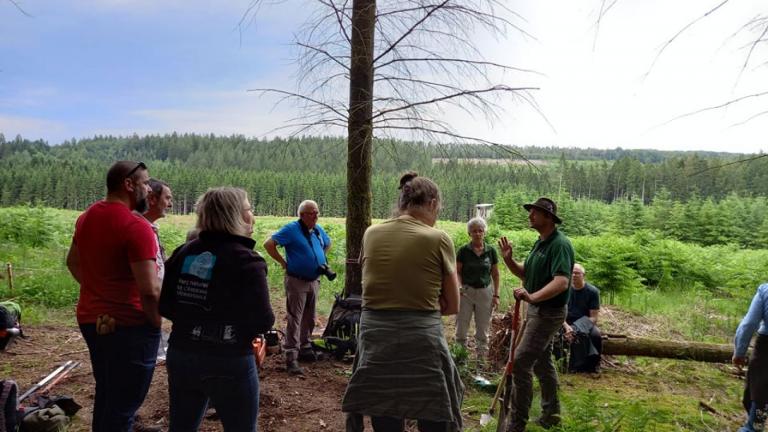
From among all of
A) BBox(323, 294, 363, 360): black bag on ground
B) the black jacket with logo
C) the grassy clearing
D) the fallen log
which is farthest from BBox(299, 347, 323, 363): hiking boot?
the fallen log

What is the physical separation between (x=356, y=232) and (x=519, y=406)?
264 centimetres

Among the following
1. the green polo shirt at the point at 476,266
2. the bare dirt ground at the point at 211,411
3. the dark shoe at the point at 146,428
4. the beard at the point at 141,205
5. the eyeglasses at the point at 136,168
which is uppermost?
the eyeglasses at the point at 136,168

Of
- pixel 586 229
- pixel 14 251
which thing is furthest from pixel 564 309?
pixel 586 229

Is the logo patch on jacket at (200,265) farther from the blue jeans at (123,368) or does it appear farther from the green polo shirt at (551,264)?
the green polo shirt at (551,264)

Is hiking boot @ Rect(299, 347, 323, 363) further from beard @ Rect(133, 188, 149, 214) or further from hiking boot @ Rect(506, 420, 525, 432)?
beard @ Rect(133, 188, 149, 214)

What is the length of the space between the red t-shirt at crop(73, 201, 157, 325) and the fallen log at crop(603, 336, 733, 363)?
20.3 ft

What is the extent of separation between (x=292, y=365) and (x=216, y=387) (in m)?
2.76

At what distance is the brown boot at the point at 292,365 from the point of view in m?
4.85

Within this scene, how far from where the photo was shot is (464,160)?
4898mm

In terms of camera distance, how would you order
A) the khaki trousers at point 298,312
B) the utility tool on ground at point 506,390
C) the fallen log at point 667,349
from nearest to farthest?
the utility tool on ground at point 506,390 → the khaki trousers at point 298,312 → the fallen log at point 667,349

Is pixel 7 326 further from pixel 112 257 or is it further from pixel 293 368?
pixel 112 257

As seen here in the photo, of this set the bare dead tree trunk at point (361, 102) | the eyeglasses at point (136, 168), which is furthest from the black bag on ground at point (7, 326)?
the bare dead tree trunk at point (361, 102)

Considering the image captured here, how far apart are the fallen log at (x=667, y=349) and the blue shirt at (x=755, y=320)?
2984 millimetres

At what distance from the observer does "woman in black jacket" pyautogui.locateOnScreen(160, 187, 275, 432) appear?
86.7 inches
